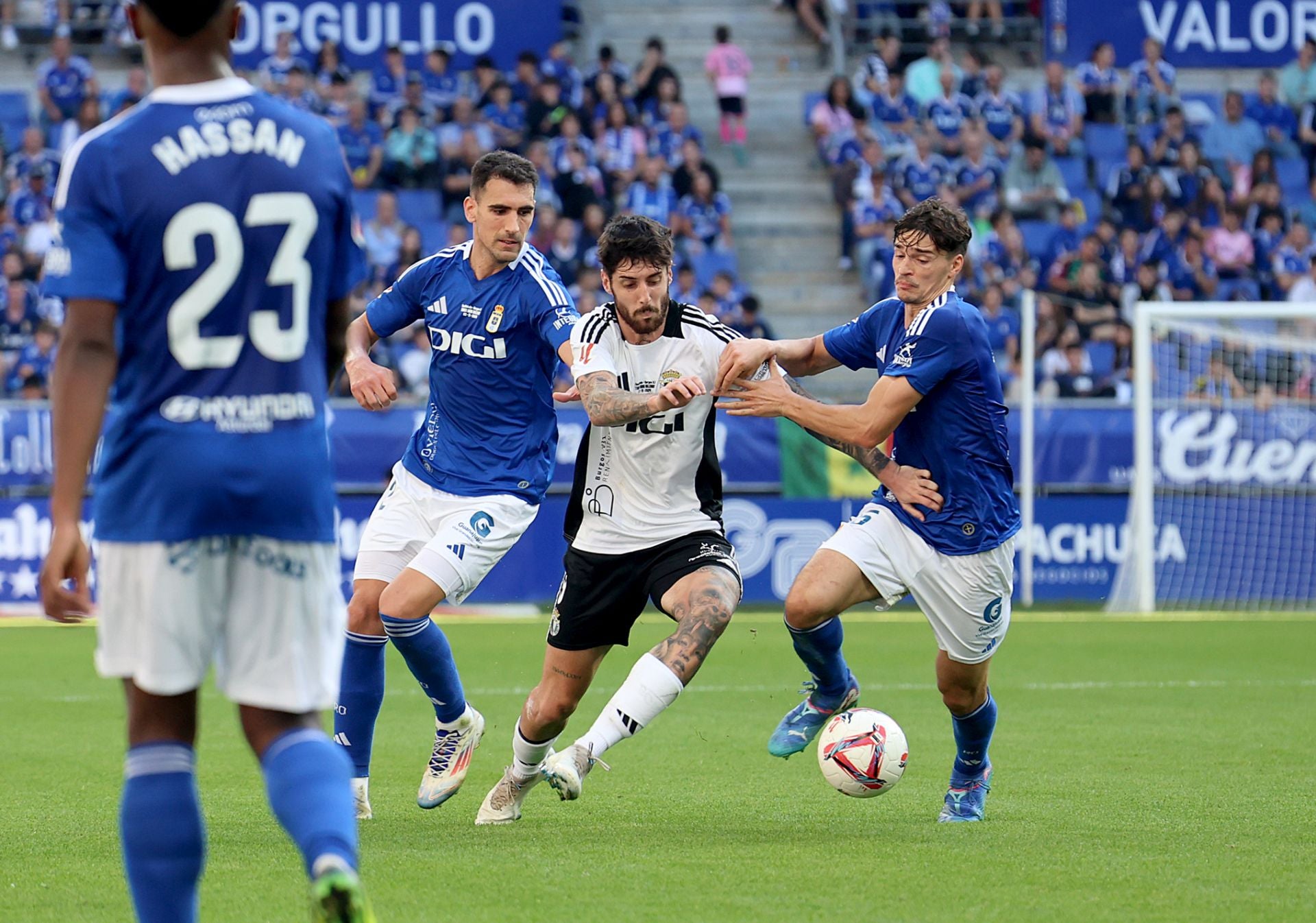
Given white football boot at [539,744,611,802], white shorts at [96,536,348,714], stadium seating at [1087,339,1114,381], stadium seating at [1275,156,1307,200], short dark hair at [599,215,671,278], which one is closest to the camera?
white shorts at [96,536,348,714]

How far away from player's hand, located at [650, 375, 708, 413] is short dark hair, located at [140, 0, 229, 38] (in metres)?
2.63

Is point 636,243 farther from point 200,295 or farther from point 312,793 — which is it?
point 312,793

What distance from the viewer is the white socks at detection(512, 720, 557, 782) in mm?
6430

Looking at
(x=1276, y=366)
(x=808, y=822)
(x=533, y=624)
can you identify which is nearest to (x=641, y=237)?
(x=808, y=822)

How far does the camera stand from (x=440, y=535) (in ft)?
22.6

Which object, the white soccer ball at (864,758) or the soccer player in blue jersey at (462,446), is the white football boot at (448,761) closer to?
the soccer player in blue jersey at (462,446)

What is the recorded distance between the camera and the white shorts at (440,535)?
22.4 feet

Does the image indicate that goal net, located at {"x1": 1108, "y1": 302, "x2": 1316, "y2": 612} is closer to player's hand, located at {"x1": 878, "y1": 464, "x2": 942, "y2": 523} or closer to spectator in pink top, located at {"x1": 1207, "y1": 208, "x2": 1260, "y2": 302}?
spectator in pink top, located at {"x1": 1207, "y1": 208, "x2": 1260, "y2": 302}

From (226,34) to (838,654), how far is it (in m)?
4.02

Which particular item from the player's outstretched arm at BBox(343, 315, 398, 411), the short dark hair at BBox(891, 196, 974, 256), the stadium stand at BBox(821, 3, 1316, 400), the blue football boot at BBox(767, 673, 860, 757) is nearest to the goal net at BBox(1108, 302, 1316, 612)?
the stadium stand at BBox(821, 3, 1316, 400)

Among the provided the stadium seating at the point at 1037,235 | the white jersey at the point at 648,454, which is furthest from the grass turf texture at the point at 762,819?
the stadium seating at the point at 1037,235

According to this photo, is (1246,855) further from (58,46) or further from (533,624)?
(58,46)

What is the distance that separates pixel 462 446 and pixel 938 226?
212 cm

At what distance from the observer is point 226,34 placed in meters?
3.82
